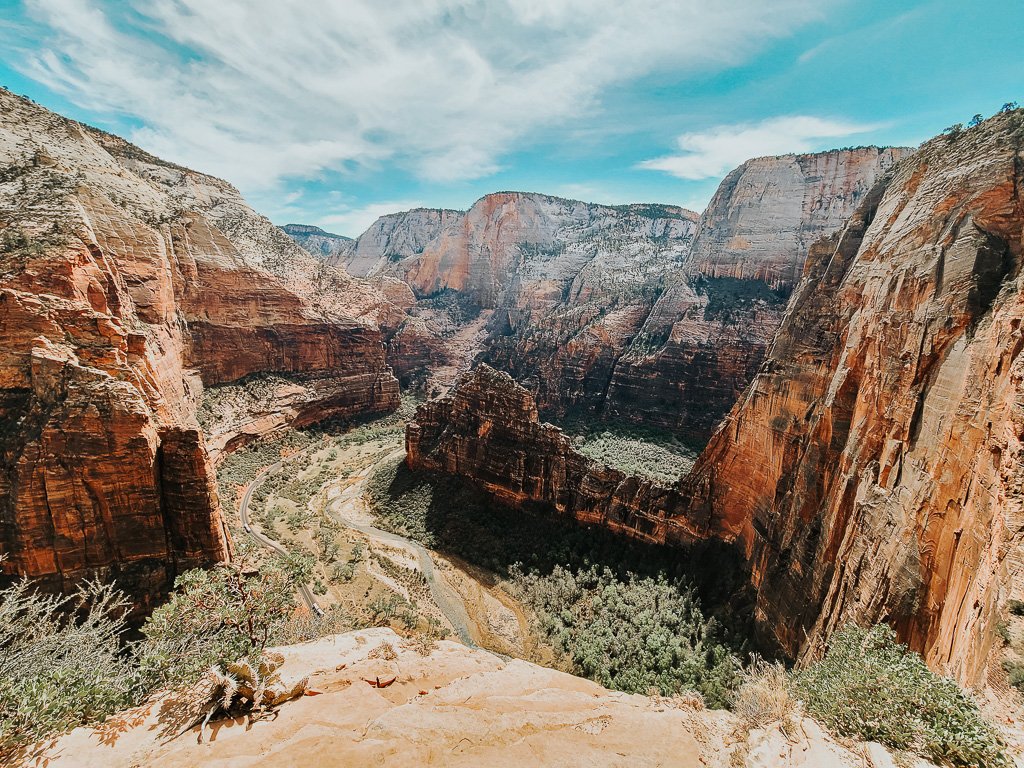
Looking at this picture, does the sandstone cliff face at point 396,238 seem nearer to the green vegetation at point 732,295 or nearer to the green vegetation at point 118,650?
the green vegetation at point 732,295

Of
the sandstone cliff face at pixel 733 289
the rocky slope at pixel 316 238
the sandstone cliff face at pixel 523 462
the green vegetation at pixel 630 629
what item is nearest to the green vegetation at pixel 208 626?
the green vegetation at pixel 630 629

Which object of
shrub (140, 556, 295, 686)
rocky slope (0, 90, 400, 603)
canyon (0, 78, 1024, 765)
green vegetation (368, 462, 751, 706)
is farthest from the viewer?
green vegetation (368, 462, 751, 706)

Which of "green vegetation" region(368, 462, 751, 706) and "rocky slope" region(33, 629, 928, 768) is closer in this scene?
"rocky slope" region(33, 629, 928, 768)

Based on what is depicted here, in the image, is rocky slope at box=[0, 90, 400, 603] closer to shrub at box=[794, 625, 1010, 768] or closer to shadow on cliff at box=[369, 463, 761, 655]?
shadow on cliff at box=[369, 463, 761, 655]

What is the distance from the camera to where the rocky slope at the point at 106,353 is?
17.8 metres

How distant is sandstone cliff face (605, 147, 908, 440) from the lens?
2148 inches

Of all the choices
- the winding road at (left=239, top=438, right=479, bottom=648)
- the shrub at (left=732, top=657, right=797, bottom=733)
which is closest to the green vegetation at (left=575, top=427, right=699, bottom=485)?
the winding road at (left=239, top=438, right=479, bottom=648)

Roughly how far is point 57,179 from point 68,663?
42.5m

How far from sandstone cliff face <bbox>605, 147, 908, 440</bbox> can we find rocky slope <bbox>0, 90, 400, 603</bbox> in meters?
49.2

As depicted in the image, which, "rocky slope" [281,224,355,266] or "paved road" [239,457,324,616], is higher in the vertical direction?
"rocky slope" [281,224,355,266]

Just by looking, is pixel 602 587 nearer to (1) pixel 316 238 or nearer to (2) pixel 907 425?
(2) pixel 907 425

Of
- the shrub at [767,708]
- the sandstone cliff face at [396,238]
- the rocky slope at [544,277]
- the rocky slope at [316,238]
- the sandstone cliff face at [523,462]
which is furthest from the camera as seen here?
the rocky slope at [316,238]

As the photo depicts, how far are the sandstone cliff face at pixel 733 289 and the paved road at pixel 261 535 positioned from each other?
4355cm

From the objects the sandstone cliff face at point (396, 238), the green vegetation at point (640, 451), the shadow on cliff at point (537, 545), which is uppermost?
the sandstone cliff face at point (396, 238)
